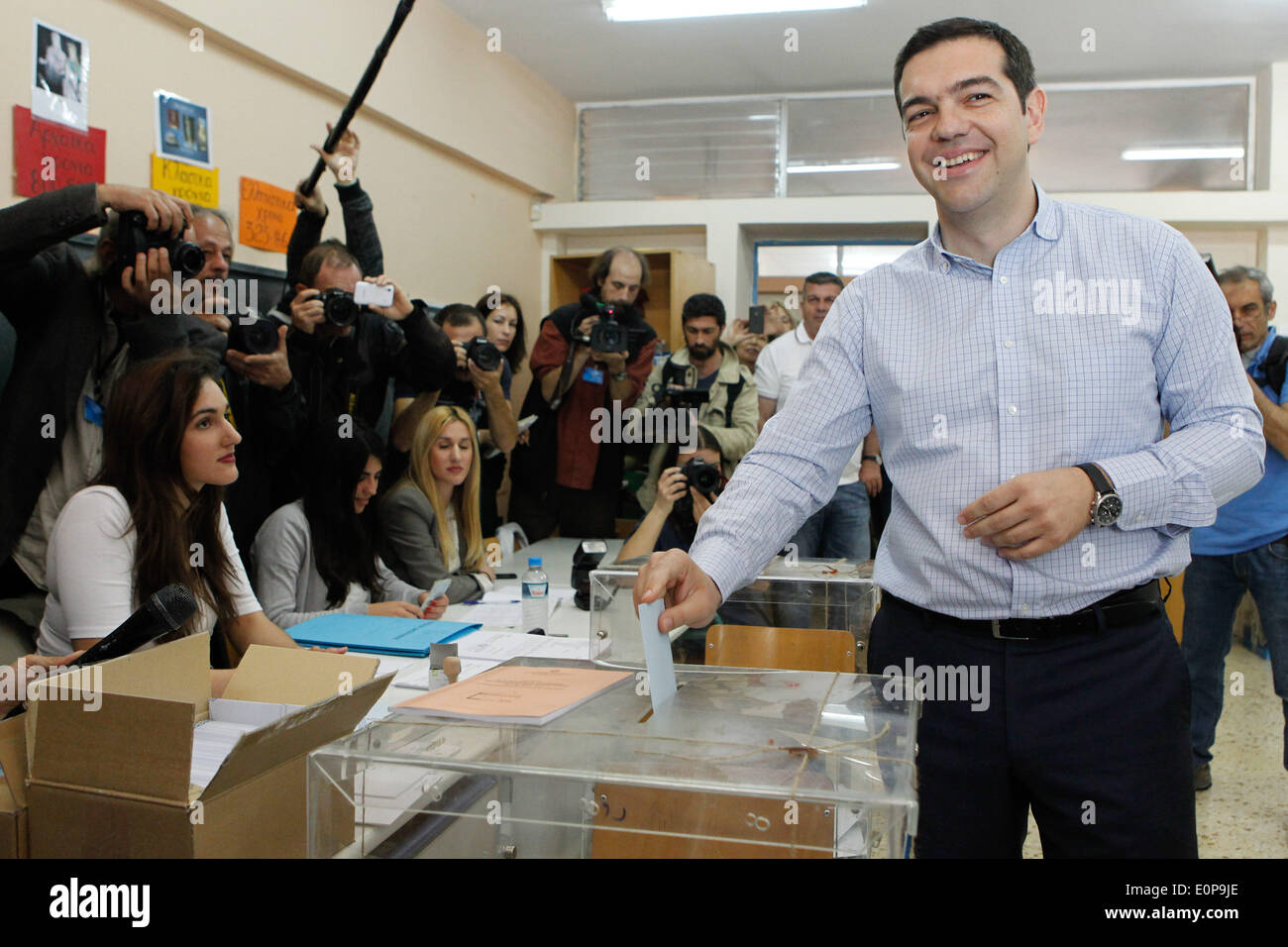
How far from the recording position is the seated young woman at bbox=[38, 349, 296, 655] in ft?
5.77

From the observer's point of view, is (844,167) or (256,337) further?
(844,167)

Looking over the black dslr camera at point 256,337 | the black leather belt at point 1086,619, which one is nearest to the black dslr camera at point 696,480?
the black dslr camera at point 256,337

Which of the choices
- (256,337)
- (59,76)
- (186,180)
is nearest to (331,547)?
(256,337)

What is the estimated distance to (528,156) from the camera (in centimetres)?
562

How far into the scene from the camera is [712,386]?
3926mm

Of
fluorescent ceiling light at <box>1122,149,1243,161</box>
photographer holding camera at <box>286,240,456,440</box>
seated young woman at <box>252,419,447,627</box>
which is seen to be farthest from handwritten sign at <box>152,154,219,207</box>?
fluorescent ceiling light at <box>1122,149,1243,161</box>

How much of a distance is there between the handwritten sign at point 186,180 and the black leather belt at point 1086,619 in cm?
273

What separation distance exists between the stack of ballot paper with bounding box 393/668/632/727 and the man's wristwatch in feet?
1.74

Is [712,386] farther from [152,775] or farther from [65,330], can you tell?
[152,775]

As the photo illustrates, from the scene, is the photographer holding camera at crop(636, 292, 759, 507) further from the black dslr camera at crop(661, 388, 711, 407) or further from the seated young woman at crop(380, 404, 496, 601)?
the seated young woman at crop(380, 404, 496, 601)

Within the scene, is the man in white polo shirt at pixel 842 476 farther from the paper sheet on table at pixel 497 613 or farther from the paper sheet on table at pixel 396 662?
the paper sheet on table at pixel 396 662

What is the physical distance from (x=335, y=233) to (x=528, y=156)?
1989mm

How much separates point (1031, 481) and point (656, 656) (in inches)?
16.8
